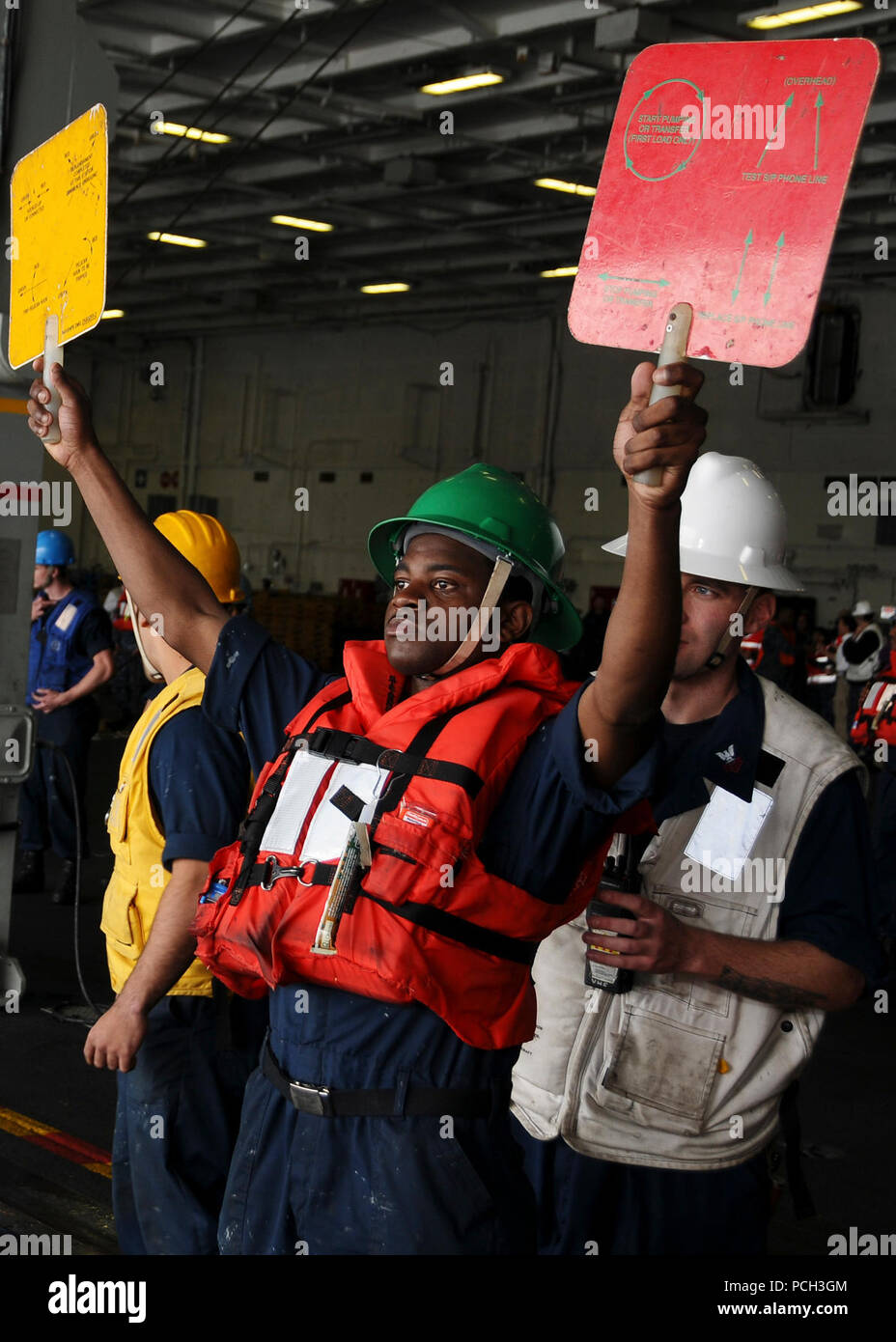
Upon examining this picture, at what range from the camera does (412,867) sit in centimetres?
200

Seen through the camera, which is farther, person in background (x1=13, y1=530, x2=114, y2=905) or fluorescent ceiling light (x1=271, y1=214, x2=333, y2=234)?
fluorescent ceiling light (x1=271, y1=214, x2=333, y2=234)

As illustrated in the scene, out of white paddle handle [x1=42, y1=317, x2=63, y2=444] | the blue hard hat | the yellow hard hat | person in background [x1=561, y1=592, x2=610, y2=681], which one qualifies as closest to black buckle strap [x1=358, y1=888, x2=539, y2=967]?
white paddle handle [x1=42, y1=317, x2=63, y2=444]

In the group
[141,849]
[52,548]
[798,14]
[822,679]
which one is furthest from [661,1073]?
[822,679]

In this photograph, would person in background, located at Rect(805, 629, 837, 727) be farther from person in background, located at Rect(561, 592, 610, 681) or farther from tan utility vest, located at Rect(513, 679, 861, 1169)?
tan utility vest, located at Rect(513, 679, 861, 1169)

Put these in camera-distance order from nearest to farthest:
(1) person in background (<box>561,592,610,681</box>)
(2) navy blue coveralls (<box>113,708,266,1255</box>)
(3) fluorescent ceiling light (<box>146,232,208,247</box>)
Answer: (2) navy blue coveralls (<box>113,708,266,1255</box>) < (1) person in background (<box>561,592,610,681</box>) < (3) fluorescent ceiling light (<box>146,232,208,247</box>)

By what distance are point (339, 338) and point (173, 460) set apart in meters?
5.14

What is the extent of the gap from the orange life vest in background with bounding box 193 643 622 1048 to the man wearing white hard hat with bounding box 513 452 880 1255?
23.3 inches

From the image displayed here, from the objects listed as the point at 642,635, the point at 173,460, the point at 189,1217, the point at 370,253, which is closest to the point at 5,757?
the point at 189,1217

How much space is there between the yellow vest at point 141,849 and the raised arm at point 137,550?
1.38 ft

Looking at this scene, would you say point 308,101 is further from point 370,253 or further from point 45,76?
point 45,76

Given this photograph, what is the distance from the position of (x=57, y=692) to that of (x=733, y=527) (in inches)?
269

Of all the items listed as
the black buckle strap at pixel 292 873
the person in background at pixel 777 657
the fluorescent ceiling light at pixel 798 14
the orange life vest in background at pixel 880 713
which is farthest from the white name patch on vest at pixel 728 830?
the person in background at pixel 777 657

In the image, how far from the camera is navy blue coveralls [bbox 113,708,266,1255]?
10.0ft
